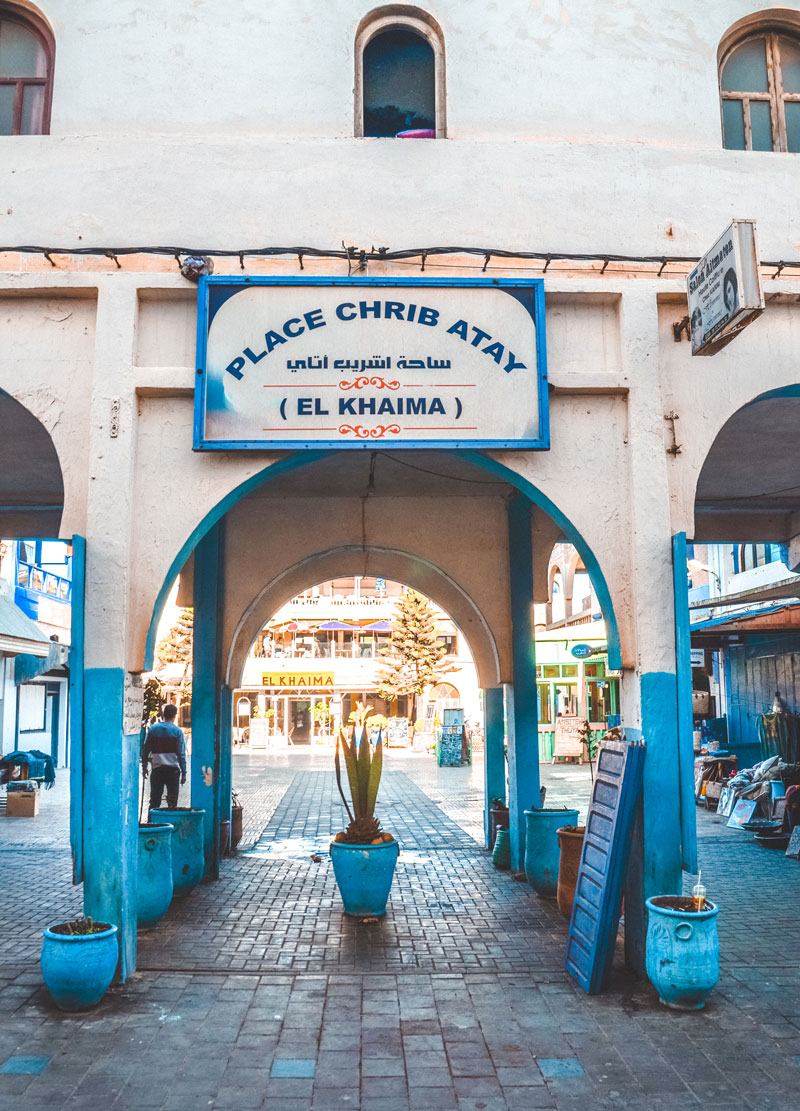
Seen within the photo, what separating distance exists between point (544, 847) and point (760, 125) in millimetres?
6808

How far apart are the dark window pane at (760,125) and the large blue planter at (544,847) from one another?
6.18 m

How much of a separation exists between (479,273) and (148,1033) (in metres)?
5.53

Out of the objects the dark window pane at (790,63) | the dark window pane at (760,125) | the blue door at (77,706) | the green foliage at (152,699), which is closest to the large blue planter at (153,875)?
the blue door at (77,706)

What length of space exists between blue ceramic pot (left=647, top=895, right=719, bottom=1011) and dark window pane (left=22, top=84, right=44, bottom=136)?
747cm

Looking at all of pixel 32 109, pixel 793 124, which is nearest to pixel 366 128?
pixel 32 109

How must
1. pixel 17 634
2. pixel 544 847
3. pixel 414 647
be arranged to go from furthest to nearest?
pixel 414 647
pixel 17 634
pixel 544 847

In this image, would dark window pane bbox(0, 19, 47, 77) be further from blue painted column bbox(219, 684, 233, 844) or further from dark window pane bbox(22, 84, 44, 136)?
blue painted column bbox(219, 684, 233, 844)

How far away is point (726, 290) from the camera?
228 inches

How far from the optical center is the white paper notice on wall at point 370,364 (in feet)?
21.3

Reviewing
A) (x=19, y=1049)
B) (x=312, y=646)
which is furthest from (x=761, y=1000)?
(x=312, y=646)

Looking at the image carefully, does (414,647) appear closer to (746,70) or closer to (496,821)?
(496,821)

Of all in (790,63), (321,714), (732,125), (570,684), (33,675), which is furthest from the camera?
(321,714)

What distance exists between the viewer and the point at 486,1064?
4797 millimetres

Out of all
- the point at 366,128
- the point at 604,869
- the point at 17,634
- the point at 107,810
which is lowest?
the point at 604,869
